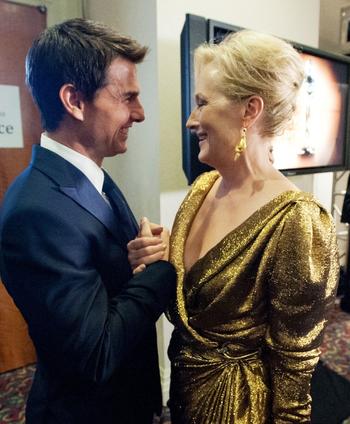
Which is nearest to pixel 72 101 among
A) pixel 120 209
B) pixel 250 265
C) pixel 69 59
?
pixel 69 59

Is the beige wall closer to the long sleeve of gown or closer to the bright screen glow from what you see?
the bright screen glow

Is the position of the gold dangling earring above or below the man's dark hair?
below

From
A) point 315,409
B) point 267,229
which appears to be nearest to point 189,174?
point 267,229

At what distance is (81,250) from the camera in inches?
29.5

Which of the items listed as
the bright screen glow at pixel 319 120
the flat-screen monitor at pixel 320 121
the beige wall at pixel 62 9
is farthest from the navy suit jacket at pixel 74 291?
the beige wall at pixel 62 9

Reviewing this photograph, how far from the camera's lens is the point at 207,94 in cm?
89

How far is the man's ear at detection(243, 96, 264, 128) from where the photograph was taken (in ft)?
2.79

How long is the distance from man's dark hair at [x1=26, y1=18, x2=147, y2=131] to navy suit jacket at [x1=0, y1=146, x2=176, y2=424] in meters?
0.13

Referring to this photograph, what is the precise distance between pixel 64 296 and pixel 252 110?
59 cm

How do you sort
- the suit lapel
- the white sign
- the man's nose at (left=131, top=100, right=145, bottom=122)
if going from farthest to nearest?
the white sign < the man's nose at (left=131, top=100, right=145, bottom=122) < the suit lapel

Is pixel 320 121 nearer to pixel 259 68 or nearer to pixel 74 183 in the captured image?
pixel 259 68

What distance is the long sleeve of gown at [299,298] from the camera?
76cm

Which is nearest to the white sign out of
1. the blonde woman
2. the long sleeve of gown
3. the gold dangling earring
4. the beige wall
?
the beige wall

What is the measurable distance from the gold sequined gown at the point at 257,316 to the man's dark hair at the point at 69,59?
466mm
